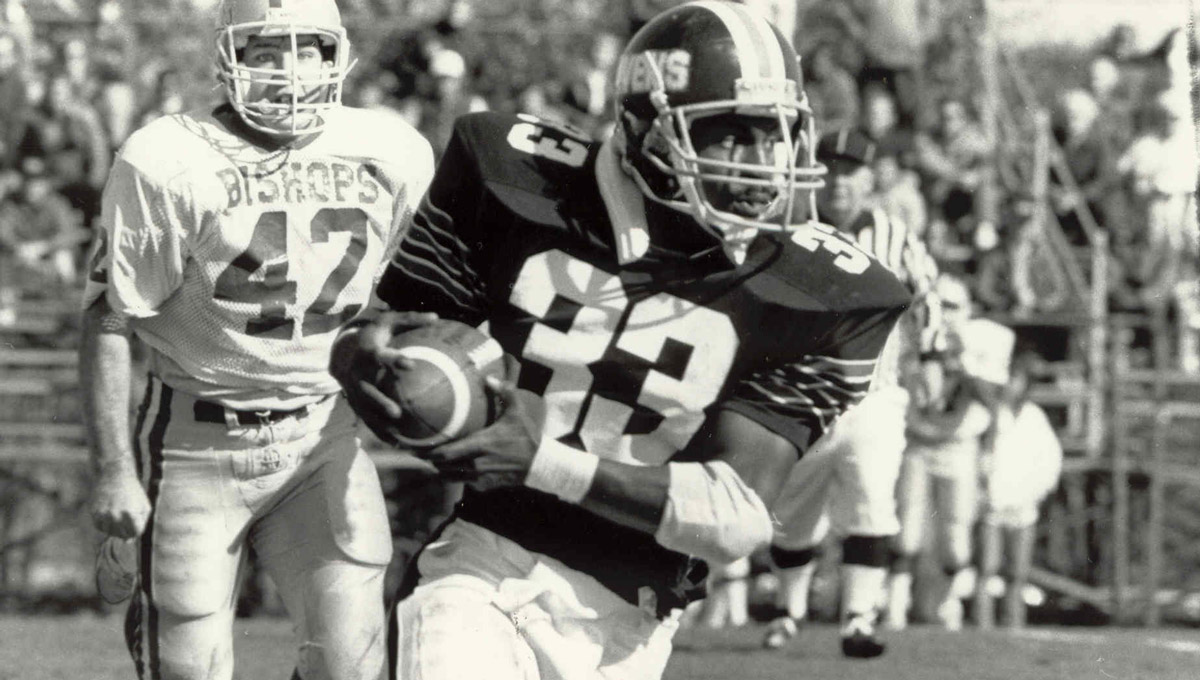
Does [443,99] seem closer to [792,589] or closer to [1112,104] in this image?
[792,589]

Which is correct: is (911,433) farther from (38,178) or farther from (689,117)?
(689,117)

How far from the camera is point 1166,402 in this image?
9664 mm

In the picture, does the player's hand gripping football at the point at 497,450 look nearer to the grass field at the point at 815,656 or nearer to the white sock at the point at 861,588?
the grass field at the point at 815,656

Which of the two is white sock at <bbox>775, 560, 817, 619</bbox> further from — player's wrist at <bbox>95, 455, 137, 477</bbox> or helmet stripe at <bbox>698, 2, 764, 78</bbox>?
helmet stripe at <bbox>698, 2, 764, 78</bbox>

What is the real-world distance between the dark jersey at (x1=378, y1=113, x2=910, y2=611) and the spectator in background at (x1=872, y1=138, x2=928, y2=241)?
22.5ft

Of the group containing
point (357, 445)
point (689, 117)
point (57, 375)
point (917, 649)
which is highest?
point (689, 117)

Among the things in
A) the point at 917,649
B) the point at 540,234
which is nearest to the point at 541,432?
the point at 540,234

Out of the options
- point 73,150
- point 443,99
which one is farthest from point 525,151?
point 73,150

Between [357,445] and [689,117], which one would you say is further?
[357,445]

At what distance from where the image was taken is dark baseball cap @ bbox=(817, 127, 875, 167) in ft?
23.8

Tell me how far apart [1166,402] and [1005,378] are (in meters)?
1.29

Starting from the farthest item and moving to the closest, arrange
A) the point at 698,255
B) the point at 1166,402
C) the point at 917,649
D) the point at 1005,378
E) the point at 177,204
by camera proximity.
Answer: the point at 1166,402 → the point at 1005,378 → the point at 917,649 → the point at 177,204 → the point at 698,255

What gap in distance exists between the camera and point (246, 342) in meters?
4.27

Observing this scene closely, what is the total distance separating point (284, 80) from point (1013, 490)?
5.54m
